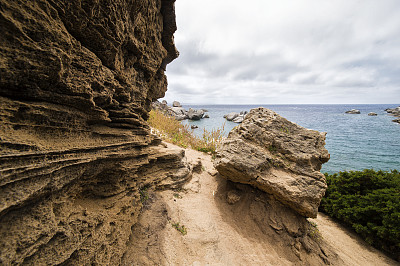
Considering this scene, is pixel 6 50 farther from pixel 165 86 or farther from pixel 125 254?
pixel 165 86

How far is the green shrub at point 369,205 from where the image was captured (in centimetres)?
408

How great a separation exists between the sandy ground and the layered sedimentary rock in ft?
1.57

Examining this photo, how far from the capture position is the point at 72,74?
6.67 feet

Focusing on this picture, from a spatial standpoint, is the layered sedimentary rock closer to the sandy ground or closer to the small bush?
the sandy ground

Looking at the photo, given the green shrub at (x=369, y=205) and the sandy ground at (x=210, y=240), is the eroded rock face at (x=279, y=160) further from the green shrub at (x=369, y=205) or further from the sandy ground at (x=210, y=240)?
the green shrub at (x=369, y=205)

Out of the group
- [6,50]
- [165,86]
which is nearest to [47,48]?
[6,50]

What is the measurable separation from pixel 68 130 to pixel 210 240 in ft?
11.0

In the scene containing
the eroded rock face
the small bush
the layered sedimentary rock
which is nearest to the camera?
the layered sedimentary rock

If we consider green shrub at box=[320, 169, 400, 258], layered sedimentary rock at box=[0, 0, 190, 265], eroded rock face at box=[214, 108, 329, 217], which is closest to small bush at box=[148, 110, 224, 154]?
eroded rock face at box=[214, 108, 329, 217]

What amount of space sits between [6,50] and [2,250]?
1.69 meters

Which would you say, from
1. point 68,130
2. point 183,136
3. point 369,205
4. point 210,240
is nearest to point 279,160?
point 210,240

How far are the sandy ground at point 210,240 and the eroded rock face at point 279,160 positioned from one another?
1.04m

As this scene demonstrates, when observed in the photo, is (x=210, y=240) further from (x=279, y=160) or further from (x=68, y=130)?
(x=68, y=130)

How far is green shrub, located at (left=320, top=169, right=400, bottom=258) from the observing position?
4078mm
